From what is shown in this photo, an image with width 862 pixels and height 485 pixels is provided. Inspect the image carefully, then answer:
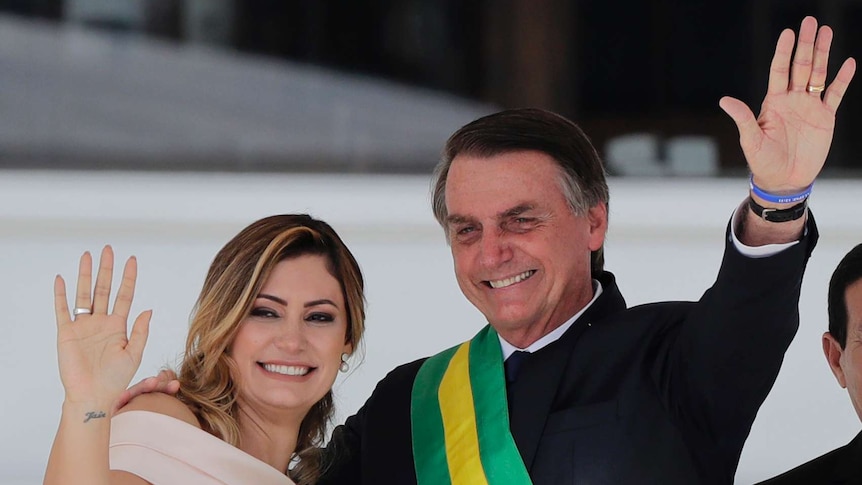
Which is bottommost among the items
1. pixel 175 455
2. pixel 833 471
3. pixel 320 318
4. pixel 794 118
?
pixel 833 471

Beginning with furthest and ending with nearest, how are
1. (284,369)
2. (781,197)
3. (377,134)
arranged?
(377,134)
(284,369)
(781,197)

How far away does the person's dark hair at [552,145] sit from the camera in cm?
215

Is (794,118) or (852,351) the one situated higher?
(794,118)

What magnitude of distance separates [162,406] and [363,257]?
1.37 metres

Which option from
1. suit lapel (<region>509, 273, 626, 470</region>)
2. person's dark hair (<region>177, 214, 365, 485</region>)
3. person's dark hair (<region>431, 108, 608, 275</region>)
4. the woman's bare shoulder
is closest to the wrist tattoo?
the woman's bare shoulder

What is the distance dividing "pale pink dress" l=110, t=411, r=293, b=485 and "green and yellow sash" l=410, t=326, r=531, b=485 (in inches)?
11.2

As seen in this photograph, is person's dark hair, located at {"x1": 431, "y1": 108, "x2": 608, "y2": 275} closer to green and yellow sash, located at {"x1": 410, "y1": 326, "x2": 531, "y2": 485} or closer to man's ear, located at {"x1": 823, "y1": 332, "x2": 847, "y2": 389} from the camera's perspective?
green and yellow sash, located at {"x1": 410, "y1": 326, "x2": 531, "y2": 485}

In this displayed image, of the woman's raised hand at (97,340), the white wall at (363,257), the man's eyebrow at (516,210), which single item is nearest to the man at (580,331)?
the man's eyebrow at (516,210)

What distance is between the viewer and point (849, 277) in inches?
84.4

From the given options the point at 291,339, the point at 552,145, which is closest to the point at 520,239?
the point at 552,145

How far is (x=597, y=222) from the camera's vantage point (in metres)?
2.20

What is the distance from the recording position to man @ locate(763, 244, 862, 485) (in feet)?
6.89

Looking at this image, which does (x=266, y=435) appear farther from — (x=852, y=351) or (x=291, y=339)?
(x=852, y=351)

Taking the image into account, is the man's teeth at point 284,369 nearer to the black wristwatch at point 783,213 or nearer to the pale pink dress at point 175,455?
the pale pink dress at point 175,455
